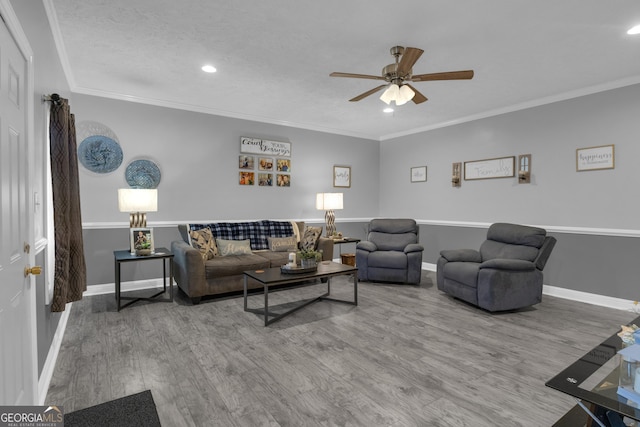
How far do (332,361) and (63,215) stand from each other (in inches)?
91.8

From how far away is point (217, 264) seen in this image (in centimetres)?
410

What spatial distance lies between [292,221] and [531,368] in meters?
3.91

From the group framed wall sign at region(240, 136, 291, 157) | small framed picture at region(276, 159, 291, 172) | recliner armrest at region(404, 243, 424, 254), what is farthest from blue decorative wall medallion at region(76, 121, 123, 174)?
recliner armrest at region(404, 243, 424, 254)

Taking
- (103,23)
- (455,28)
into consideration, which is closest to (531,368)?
(455,28)

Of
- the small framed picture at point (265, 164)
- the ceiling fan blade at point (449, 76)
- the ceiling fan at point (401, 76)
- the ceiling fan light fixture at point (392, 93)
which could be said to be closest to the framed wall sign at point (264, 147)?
the small framed picture at point (265, 164)

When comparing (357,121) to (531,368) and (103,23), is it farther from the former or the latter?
(531,368)

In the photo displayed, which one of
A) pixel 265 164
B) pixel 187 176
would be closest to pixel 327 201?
pixel 265 164

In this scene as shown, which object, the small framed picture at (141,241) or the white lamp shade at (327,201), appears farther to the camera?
the white lamp shade at (327,201)

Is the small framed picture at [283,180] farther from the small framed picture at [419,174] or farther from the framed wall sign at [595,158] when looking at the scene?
the framed wall sign at [595,158]

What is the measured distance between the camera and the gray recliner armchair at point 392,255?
484cm

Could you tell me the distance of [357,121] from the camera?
575 cm

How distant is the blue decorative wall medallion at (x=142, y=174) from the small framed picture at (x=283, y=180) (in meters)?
1.91

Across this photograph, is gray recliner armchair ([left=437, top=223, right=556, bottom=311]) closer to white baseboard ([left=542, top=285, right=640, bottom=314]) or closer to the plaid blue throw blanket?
white baseboard ([left=542, top=285, right=640, bottom=314])

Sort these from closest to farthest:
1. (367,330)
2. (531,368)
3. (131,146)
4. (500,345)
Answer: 1. (531,368)
2. (500,345)
3. (367,330)
4. (131,146)
